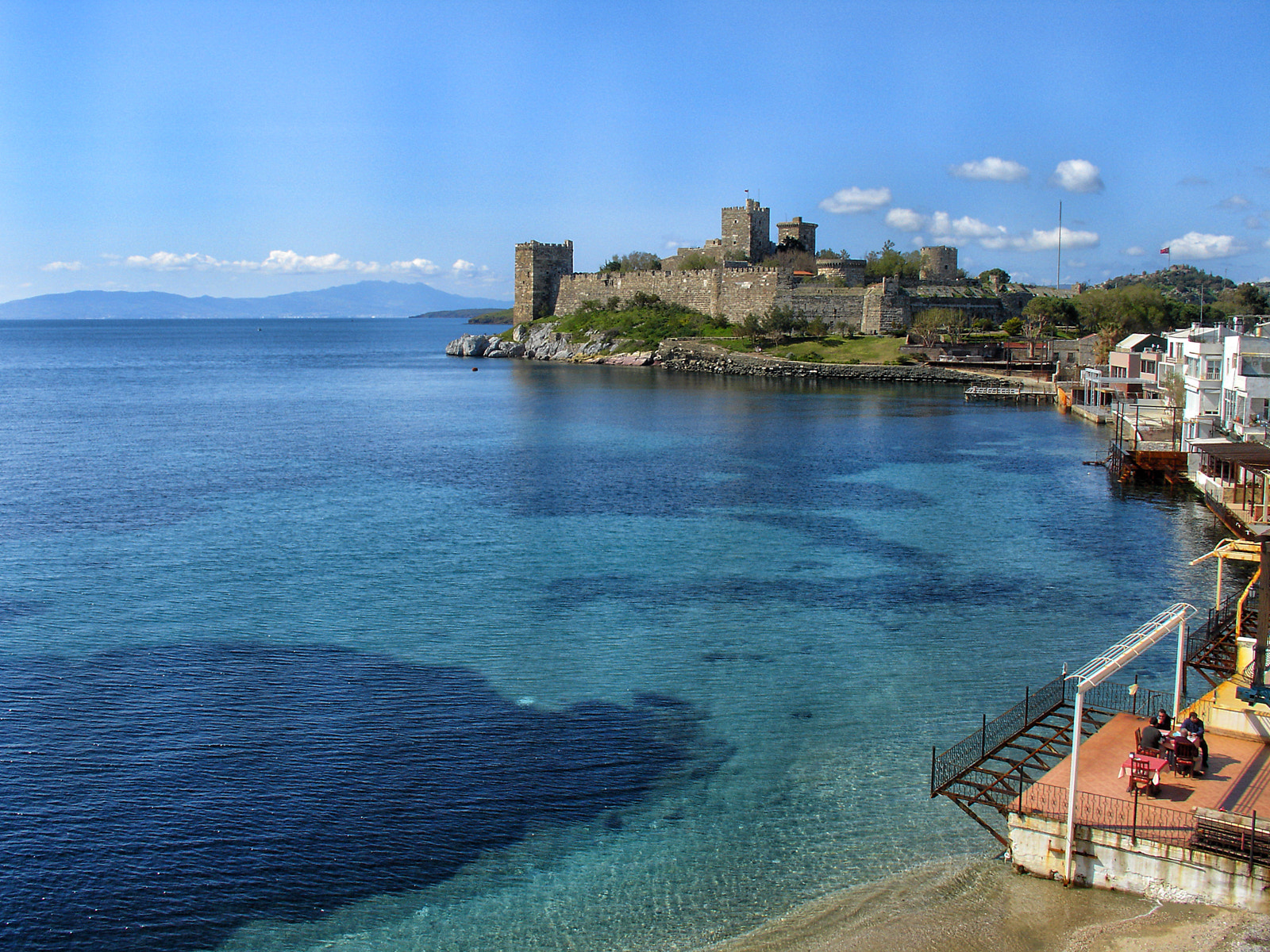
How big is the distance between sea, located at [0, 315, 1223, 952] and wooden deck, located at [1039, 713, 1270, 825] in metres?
1.68

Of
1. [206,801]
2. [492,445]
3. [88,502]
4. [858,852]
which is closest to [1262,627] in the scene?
[858,852]

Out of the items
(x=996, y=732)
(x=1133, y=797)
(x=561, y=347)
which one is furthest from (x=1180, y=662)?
(x=561, y=347)

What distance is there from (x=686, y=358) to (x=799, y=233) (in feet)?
62.4

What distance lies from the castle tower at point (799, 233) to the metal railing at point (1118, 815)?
95302mm

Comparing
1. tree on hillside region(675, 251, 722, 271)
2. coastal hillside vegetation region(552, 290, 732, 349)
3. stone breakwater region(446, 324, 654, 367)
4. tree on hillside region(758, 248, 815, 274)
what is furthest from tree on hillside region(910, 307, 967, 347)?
stone breakwater region(446, 324, 654, 367)

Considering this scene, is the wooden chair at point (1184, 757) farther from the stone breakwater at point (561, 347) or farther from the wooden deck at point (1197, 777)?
the stone breakwater at point (561, 347)

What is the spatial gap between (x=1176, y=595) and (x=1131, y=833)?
554 inches

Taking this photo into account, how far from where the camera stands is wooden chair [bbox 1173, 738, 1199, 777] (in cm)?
1276

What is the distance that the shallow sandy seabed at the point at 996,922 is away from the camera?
11.0 m

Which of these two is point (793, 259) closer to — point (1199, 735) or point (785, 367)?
point (785, 367)

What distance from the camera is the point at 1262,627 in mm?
14266

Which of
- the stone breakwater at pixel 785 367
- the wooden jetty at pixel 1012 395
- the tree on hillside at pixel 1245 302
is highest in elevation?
the tree on hillside at pixel 1245 302

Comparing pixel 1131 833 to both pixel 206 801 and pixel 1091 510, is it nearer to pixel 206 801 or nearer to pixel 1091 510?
pixel 206 801

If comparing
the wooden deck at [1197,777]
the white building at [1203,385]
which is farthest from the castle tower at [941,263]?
the wooden deck at [1197,777]
